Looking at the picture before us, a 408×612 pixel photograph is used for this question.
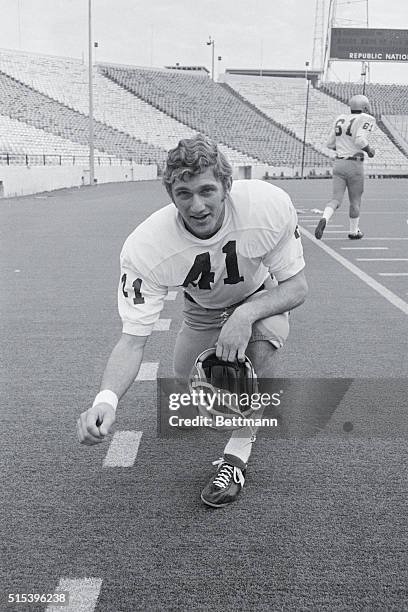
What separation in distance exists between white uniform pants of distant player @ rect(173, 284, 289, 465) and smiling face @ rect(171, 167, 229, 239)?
0.53 m

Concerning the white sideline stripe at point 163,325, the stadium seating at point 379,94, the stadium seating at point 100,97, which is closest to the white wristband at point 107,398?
the white sideline stripe at point 163,325

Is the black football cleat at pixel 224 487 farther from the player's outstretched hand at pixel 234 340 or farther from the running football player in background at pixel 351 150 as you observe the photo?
the running football player in background at pixel 351 150

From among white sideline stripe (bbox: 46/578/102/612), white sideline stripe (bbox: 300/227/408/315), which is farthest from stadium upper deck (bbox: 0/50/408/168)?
white sideline stripe (bbox: 46/578/102/612)

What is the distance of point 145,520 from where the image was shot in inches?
104

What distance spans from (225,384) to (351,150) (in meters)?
8.16

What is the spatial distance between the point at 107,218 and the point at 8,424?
1140 centimetres

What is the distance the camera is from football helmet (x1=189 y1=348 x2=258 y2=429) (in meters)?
2.91

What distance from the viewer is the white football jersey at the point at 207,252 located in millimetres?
2830

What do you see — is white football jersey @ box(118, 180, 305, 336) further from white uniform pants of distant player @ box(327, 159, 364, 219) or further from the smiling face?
white uniform pants of distant player @ box(327, 159, 364, 219)

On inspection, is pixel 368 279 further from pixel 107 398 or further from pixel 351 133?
pixel 107 398

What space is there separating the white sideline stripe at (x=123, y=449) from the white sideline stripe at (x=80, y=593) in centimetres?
89

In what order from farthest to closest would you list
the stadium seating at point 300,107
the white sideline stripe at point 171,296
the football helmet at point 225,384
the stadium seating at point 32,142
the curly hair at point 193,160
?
the stadium seating at point 300,107 → the stadium seating at point 32,142 → the white sideline stripe at point 171,296 → the football helmet at point 225,384 → the curly hair at point 193,160

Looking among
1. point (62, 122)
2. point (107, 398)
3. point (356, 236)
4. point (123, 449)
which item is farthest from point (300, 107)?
point (107, 398)

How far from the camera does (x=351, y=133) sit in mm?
10281
